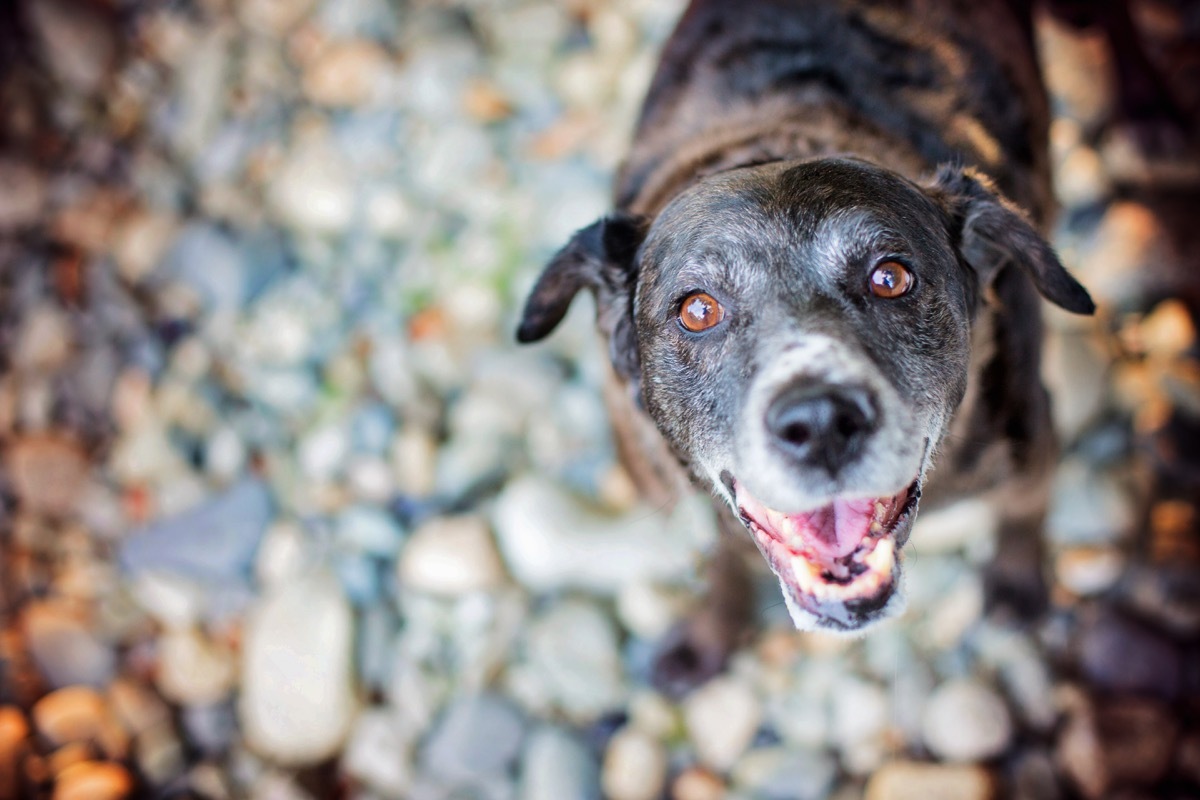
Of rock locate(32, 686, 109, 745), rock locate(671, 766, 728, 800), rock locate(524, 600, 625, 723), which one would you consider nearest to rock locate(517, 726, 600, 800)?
rock locate(524, 600, 625, 723)

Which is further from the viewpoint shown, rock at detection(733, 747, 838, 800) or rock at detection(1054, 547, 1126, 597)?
rock at detection(1054, 547, 1126, 597)

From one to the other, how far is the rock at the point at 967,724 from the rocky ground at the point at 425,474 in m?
0.02

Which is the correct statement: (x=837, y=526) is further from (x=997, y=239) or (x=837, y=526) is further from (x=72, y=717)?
(x=72, y=717)

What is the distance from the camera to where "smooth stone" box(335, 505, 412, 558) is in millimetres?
4055

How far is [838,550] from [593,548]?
4.88 ft

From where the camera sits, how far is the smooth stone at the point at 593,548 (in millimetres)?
3787

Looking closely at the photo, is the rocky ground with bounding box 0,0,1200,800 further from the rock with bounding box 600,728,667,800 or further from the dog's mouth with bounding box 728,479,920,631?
the dog's mouth with bounding box 728,479,920,631

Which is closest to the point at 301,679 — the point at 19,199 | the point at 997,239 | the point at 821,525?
the point at 821,525

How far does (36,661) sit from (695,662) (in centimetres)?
300

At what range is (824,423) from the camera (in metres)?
2.11

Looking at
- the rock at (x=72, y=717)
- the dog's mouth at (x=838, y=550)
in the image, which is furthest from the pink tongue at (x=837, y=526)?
the rock at (x=72, y=717)

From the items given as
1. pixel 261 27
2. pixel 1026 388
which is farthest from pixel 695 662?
pixel 261 27

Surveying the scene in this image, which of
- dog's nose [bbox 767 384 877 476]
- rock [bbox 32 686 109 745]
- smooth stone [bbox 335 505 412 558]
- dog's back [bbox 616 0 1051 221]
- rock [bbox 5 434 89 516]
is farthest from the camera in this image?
rock [bbox 5 434 89 516]

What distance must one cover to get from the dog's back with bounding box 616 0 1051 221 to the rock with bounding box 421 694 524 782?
209 cm
